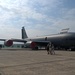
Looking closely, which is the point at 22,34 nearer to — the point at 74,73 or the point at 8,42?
the point at 8,42

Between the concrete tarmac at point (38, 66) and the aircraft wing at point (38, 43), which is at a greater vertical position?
the aircraft wing at point (38, 43)

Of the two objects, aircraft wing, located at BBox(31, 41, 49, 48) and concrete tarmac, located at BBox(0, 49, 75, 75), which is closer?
concrete tarmac, located at BBox(0, 49, 75, 75)

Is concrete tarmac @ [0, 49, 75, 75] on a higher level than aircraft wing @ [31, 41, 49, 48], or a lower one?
lower

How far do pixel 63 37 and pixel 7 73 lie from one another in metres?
38.7

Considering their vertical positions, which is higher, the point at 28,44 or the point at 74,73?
the point at 28,44

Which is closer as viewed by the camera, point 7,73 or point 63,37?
point 7,73

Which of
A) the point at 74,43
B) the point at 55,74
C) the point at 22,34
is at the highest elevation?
the point at 22,34

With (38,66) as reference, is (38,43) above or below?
above

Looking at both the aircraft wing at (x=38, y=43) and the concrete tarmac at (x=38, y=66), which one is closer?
the concrete tarmac at (x=38, y=66)

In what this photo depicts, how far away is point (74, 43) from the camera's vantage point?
4688 cm

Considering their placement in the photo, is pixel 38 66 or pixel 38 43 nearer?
pixel 38 66

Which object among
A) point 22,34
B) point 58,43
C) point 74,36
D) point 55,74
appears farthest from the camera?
point 22,34

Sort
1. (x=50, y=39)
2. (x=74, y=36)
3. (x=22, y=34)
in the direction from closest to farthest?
(x=74, y=36) → (x=50, y=39) → (x=22, y=34)

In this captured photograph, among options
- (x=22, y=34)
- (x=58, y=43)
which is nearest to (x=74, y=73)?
(x=58, y=43)
